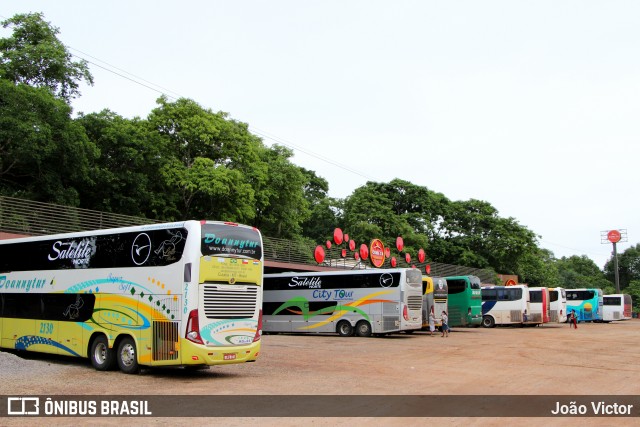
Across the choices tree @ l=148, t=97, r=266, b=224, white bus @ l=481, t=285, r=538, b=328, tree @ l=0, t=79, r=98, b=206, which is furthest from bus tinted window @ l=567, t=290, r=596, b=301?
tree @ l=0, t=79, r=98, b=206

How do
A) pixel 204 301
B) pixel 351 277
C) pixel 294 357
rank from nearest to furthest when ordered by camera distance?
pixel 204 301, pixel 294 357, pixel 351 277

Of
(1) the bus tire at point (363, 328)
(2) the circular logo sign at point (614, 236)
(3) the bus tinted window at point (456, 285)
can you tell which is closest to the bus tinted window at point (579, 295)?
(3) the bus tinted window at point (456, 285)

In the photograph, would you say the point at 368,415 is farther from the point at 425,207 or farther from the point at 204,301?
the point at 425,207

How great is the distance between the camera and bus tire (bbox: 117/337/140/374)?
42.5ft

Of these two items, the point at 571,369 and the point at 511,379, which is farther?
the point at 571,369

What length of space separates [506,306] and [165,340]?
30825 mm

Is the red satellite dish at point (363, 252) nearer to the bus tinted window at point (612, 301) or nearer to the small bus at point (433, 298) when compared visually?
the small bus at point (433, 298)

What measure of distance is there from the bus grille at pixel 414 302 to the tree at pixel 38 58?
21309mm

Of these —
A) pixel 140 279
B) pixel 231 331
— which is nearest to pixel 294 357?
pixel 231 331

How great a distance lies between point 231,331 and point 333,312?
1542cm

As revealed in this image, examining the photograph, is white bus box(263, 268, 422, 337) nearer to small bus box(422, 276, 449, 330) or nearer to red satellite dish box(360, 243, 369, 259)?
small bus box(422, 276, 449, 330)

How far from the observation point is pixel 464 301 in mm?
33469

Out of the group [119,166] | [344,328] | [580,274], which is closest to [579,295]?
[344,328]

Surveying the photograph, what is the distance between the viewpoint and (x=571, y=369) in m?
14.9
